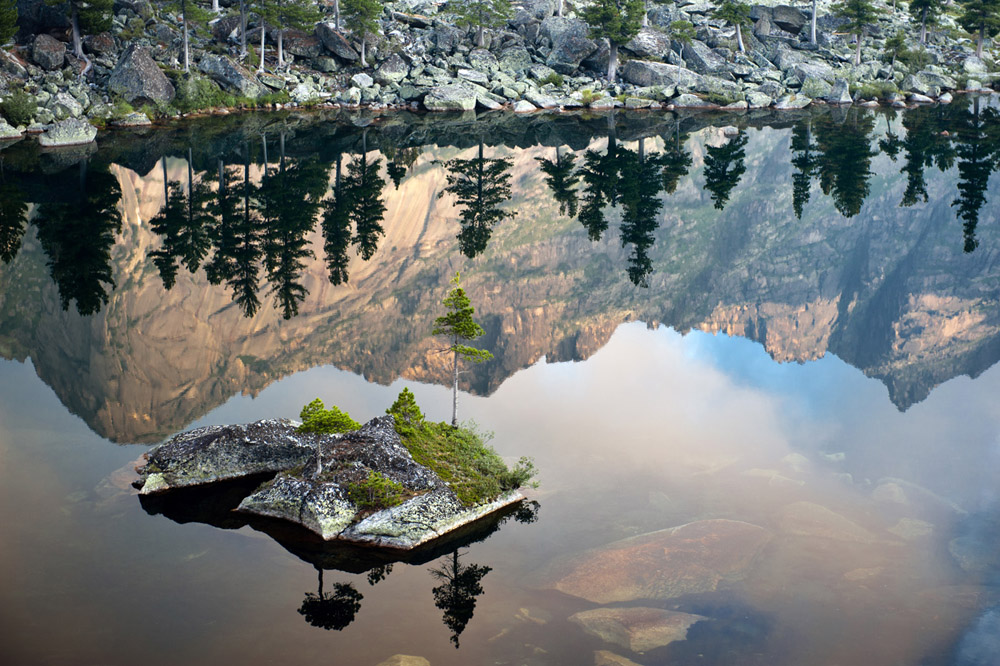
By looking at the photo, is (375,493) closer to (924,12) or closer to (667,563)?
(667,563)

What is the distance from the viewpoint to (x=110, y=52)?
95.1 metres

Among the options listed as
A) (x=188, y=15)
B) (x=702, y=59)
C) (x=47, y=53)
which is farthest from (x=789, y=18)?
(x=47, y=53)

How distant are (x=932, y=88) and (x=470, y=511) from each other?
129890 millimetres

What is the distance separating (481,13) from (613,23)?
20.7 metres

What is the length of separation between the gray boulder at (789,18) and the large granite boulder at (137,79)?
104661 millimetres

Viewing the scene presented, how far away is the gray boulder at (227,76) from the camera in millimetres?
100750

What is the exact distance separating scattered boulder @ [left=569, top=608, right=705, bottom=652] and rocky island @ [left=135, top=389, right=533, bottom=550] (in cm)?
504

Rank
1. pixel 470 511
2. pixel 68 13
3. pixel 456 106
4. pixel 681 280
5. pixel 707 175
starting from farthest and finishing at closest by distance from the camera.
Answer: pixel 456 106 < pixel 68 13 < pixel 707 175 < pixel 681 280 < pixel 470 511

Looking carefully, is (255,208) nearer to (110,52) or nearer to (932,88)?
(110,52)

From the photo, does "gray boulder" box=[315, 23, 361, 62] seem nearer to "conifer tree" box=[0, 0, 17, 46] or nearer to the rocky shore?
the rocky shore

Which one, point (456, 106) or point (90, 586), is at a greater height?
point (90, 586)

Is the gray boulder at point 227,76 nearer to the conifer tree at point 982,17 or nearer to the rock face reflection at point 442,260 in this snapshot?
the rock face reflection at point 442,260

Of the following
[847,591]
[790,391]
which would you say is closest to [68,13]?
[790,391]

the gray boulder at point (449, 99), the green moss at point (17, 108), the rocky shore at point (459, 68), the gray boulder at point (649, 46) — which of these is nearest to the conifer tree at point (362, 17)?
the rocky shore at point (459, 68)
